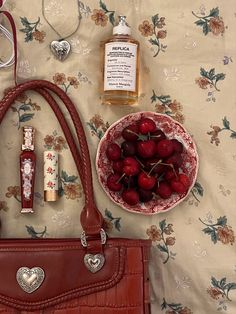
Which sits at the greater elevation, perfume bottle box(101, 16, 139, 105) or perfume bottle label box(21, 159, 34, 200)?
perfume bottle box(101, 16, 139, 105)

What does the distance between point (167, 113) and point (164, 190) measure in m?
0.15

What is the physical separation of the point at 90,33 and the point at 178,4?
0.58 ft

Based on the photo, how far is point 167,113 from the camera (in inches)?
40.7

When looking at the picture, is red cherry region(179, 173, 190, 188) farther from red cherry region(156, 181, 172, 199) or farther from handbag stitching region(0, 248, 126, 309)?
handbag stitching region(0, 248, 126, 309)

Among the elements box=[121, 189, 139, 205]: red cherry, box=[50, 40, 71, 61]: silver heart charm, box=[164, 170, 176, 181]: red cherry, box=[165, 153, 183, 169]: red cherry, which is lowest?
box=[121, 189, 139, 205]: red cherry

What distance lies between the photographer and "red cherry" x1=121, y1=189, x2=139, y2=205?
0.98 m

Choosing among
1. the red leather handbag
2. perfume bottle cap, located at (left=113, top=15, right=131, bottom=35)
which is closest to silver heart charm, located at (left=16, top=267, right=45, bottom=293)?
the red leather handbag

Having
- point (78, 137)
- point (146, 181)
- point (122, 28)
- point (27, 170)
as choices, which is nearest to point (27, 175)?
point (27, 170)

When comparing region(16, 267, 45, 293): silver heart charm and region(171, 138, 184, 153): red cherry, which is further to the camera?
region(171, 138, 184, 153): red cherry

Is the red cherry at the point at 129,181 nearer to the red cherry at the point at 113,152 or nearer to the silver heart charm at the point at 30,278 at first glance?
the red cherry at the point at 113,152

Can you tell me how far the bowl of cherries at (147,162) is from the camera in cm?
98

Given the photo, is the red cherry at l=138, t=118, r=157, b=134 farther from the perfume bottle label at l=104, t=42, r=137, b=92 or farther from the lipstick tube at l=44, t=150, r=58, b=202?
the lipstick tube at l=44, t=150, r=58, b=202

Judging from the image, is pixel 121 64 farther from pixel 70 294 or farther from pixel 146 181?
pixel 70 294

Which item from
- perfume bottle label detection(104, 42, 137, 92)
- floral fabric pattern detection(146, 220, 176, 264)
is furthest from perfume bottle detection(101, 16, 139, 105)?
floral fabric pattern detection(146, 220, 176, 264)
